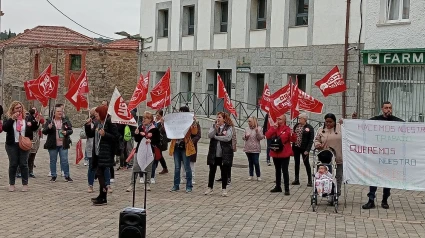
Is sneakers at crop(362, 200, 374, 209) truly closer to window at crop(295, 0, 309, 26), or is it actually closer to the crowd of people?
the crowd of people

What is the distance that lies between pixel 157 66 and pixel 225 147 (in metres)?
20.2

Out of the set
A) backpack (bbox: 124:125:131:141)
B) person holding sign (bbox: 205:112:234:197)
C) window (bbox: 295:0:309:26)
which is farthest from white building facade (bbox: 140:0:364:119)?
person holding sign (bbox: 205:112:234:197)

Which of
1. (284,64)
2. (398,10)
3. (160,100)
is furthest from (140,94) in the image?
(284,64)

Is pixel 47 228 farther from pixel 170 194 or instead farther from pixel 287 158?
pixel 287 158

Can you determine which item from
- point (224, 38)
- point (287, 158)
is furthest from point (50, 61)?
point (287, 158)

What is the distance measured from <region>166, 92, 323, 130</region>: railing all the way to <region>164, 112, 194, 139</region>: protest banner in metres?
12.3

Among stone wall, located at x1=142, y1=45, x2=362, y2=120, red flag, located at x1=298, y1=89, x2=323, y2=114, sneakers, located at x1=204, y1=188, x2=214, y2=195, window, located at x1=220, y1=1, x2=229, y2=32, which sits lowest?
sneakers, located at x1=204, y1=188, x2=214, y2=195

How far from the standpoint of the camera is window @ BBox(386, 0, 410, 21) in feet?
73.3

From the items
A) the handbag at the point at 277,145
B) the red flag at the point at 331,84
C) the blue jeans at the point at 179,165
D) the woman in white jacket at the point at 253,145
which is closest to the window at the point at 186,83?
the red flag at the point at 331,84

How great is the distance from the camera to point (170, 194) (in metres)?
14.5

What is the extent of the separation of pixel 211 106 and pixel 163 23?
5.56 meters

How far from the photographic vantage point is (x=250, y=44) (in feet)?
93.3

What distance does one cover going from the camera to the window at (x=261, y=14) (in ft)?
92.3

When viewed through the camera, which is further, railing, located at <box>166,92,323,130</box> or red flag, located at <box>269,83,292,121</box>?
railing, located at <box>166,92,323,130</box>
